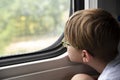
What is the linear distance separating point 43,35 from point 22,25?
0.16 meters

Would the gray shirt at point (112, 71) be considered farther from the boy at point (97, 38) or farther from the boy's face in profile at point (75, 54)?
the boy's face in profile at point (75, 54)

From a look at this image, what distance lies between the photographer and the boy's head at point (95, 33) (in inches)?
42.3

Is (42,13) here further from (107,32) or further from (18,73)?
(107,32)

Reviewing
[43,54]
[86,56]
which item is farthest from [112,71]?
[43,54]

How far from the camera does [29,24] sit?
4.66 feet

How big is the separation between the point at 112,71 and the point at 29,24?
0.56 metres

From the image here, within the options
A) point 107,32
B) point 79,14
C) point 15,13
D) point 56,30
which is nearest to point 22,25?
point 15,13

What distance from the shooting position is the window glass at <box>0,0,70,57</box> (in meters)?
1.34

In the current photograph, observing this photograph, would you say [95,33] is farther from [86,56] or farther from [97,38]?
[86,56]

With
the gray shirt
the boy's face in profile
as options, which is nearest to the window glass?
the boy's face in profile

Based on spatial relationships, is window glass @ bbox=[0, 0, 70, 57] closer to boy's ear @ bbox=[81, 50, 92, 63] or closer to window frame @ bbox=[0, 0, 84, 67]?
window frame @ bbox=[0, 0, 84, 67]

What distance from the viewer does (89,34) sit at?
3.53ft

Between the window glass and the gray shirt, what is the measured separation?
0.48 m

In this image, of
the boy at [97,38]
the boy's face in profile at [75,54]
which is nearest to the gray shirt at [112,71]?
the boy at [97,38]
